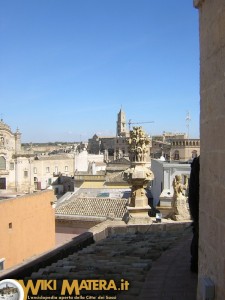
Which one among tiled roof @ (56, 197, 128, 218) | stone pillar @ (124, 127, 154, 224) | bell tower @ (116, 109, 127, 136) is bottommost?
tiled roof @ (56, 197, 128, 218)

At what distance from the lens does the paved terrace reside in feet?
16.3

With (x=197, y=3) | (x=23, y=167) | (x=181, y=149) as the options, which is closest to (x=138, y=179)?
(x=197, y=3)

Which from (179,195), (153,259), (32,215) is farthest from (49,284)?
(32,215)

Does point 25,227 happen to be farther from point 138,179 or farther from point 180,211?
point 180,211

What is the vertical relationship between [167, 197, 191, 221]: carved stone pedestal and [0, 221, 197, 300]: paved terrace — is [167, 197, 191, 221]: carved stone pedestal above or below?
above

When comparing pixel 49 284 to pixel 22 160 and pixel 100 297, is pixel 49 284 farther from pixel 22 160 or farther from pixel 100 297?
pixel 22 160

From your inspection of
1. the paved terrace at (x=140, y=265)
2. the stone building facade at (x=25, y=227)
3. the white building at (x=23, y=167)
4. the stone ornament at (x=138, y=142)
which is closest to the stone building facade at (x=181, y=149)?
the white building at (x=23, y=167)

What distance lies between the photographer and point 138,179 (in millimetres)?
A: 9680

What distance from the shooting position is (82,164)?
57.5 m

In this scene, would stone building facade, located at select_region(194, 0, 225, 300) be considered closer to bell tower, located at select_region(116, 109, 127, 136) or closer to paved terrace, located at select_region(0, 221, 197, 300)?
paved terrace, located at select_region(0, 221, 197, 300)

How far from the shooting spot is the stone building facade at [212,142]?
3094mm

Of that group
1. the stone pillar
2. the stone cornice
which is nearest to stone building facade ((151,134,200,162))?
the stone pillar

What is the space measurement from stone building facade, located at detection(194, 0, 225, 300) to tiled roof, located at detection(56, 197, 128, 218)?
14.1 metres

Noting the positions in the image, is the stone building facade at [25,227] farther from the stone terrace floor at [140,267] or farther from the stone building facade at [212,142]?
the stone building facade at [212,142]
